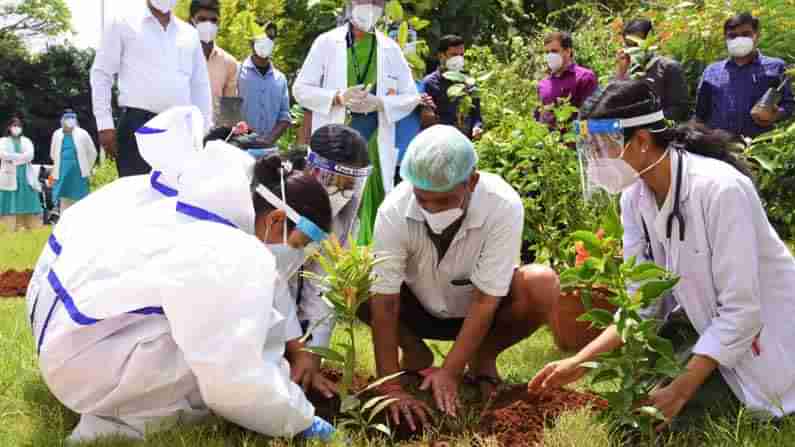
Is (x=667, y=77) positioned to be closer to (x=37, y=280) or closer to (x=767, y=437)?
(x=767, y=437)

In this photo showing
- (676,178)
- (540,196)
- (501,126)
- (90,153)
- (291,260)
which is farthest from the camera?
(90,153)

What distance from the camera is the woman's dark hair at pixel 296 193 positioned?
363 cm

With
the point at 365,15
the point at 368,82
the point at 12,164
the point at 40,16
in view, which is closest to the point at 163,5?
the point at 365,15

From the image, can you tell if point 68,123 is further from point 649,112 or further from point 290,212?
point 649,112

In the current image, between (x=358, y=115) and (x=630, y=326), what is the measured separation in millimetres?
3939

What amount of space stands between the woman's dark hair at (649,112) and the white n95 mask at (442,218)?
630 millimetres

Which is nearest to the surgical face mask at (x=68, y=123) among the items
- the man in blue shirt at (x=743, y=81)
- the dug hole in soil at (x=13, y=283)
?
the dug hole in soil at (x=13, y=283)

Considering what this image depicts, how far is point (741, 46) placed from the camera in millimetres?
7168

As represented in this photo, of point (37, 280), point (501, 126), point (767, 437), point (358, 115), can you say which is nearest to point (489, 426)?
point (767, 437)

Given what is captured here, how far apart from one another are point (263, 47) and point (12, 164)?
822 cm

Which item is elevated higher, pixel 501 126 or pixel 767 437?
pixel 501 126

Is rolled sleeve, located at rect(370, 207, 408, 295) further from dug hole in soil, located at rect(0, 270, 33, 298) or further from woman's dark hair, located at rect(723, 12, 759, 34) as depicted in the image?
woman's dark hair, located at rect(723, 12, 759, 34)

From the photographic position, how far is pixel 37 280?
12.6ft

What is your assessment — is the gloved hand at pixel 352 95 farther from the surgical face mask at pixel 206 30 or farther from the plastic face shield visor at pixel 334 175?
the plastic face shield visor at pixel 334 175
